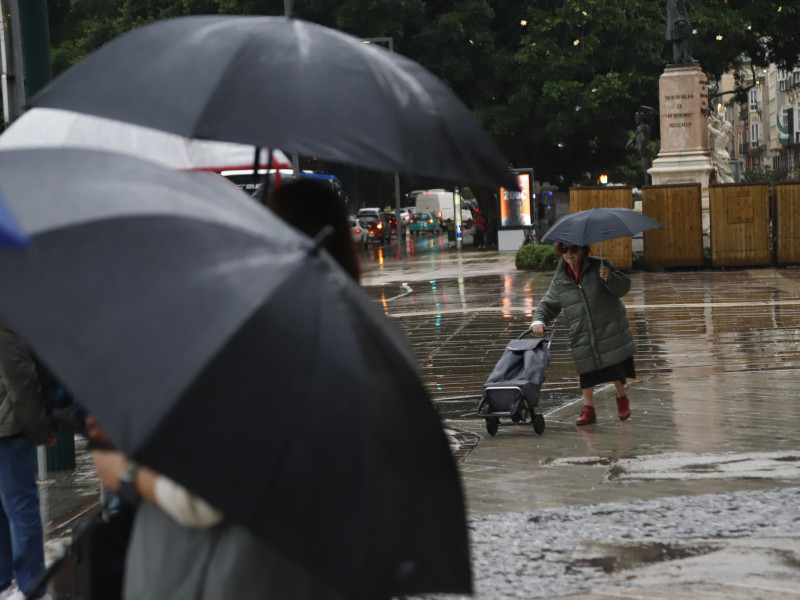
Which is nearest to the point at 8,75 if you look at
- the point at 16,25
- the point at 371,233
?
the point at 16,25

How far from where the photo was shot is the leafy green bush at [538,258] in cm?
2781

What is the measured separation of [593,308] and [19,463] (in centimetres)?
520

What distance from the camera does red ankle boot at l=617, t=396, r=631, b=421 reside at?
29.8ft

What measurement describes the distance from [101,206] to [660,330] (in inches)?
529

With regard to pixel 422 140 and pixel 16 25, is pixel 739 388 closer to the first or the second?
pixel 16 25

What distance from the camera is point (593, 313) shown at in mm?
9133

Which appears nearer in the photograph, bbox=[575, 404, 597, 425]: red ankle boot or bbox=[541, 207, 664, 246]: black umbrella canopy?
bbox=[541, 207, 664, 246]: black umbrella canopy

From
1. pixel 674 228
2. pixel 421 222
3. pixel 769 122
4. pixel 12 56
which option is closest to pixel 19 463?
pixel 12 56

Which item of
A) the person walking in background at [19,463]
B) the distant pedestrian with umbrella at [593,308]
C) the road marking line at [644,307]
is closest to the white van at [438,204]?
the road marking line at [644,307]

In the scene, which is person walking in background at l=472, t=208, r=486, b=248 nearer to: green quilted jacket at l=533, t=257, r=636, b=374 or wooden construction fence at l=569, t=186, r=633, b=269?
wooden construction fence at l=569, t=186, r=633, b=269

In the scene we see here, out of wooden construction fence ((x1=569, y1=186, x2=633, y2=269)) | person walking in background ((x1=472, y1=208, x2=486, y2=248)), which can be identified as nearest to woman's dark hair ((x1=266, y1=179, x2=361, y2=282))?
wooden construction fence ((x1=569, y1=186, x2=633, y2=269))

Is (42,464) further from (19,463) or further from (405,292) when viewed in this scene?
(405,292)

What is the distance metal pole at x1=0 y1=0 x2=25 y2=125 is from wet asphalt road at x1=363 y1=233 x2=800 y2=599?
379 cm

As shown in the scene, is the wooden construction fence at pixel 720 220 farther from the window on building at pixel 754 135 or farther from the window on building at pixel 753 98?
the window on building at pixel 754 135
